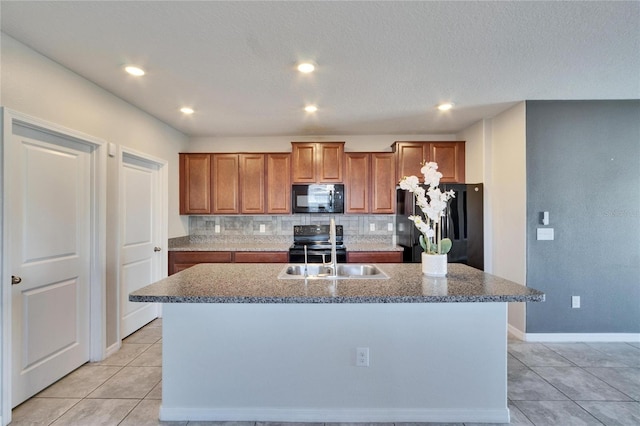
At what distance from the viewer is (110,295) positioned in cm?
289

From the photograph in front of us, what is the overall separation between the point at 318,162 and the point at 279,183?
60cm

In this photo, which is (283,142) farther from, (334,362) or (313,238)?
(334,362)

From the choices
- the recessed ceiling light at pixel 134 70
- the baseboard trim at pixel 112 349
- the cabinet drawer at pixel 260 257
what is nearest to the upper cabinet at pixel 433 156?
the cabinet drawer at pixel 260 257

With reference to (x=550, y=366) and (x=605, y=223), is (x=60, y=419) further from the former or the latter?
(x=605, y=223)

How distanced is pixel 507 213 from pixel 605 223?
0.85 meters

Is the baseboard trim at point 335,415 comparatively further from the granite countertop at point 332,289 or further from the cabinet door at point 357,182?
the cabinet door at point 357,182

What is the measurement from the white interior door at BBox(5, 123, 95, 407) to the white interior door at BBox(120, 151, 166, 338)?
1.54ft

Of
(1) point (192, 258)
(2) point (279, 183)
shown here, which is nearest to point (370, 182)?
(2) point (279, 183)

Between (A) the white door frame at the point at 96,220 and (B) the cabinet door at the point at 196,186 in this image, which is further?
(B) the cabinet door at the point at 196,186

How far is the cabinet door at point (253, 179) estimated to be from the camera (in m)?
4.29

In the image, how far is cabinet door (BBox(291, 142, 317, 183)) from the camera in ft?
13.9

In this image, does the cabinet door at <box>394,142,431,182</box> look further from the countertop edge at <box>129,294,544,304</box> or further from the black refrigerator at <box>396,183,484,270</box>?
the countertop edge at <box>129,294,544,304</box>

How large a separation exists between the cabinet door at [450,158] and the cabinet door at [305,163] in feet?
5.18

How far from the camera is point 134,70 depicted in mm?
2465
